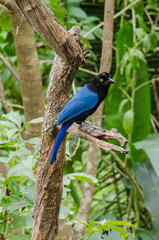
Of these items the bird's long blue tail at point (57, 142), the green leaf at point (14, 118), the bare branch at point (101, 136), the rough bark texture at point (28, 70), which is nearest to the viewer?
the bare branch at point (101, 136)

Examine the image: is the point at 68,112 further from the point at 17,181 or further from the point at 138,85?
the point at 138,85

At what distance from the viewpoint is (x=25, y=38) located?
2.38 metres

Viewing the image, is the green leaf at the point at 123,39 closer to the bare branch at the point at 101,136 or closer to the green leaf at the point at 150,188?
the green leaf at the point at 150,188

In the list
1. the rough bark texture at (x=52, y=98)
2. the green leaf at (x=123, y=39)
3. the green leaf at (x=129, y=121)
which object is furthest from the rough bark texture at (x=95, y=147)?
the rough bark texture at (x=52, y=98)

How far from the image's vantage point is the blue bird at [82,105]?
1450 millimetres

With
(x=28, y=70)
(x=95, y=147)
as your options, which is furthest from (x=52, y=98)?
(x=95, y=147)

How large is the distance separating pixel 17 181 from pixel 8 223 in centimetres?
18

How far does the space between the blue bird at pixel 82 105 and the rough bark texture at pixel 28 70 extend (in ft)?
2.01

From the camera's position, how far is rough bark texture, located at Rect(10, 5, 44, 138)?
93.7 inches

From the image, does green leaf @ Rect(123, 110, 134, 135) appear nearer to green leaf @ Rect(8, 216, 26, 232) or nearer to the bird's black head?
the bird's black head

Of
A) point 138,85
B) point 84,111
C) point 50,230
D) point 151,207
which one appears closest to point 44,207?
point 50,230

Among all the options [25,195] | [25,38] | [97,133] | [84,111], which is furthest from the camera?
[25,38]

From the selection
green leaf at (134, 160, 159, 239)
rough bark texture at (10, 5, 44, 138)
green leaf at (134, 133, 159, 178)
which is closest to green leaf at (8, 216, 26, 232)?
rough bark texture at (10, 5, 44, 138)

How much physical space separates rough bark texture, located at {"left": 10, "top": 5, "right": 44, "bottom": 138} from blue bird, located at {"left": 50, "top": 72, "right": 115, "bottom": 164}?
613 millimetres
